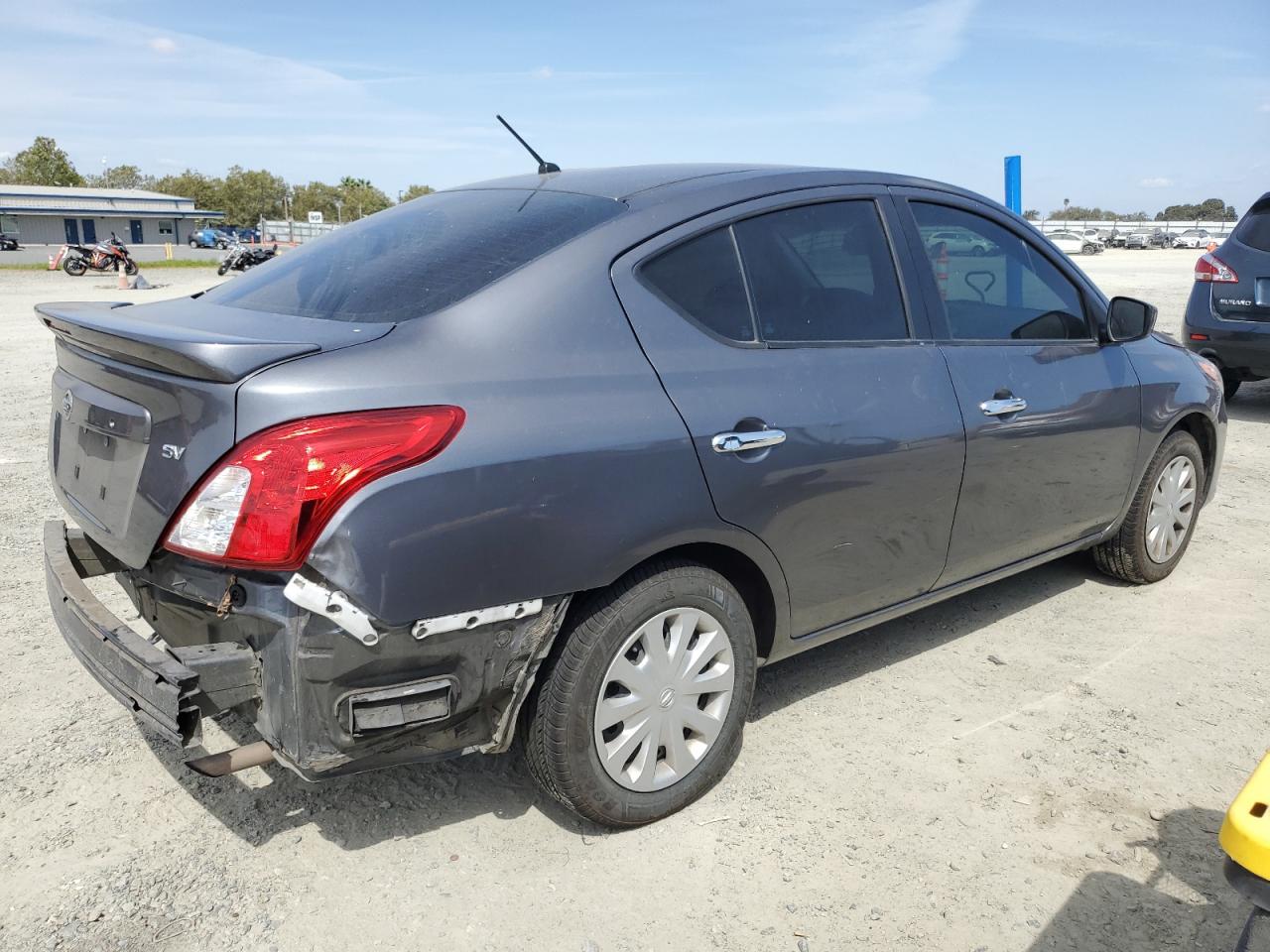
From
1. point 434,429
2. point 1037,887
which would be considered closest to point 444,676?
point 434,429

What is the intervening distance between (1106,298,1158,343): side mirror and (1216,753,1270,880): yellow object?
2.81 m

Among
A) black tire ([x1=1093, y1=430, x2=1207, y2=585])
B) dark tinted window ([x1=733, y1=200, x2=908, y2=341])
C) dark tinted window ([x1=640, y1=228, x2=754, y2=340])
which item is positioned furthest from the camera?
black tire ([x1=1093, y1=430, x2=1207, y2=585])

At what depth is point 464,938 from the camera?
2414 mm

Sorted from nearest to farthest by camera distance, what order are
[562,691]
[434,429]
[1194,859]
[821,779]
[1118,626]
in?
[434,429], [562,691], [1194,859], [821,779], [1118,626]

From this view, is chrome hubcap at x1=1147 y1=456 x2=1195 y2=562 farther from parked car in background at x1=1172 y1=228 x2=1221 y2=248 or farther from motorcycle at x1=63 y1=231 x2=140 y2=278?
parked car in background at x1=1172 y1=228 x2=1221 y2=248

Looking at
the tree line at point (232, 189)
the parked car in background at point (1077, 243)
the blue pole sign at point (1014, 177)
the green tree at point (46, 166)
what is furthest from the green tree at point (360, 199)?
the blue pole sign at point (1014, 177)

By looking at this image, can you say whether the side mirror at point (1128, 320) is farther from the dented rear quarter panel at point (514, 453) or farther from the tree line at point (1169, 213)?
the tree line at point (1169, 213)

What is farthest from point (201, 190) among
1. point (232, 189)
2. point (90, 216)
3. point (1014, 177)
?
point (1014, 177)

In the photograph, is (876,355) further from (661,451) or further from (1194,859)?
(1194,859)

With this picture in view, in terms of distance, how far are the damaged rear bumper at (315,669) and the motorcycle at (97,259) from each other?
1198 inches

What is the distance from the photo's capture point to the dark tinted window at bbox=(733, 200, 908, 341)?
9.95ft

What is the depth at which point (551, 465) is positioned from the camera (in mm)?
2406

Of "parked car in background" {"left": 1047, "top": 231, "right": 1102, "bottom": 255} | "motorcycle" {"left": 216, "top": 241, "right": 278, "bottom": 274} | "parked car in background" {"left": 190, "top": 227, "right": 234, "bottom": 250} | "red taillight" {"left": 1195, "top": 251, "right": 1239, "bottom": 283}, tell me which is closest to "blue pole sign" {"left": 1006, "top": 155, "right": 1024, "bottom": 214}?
"red taillight" {"left": 1195, "top": 251, "right": 1239, "bottom": 283}

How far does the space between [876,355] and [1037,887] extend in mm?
1602
